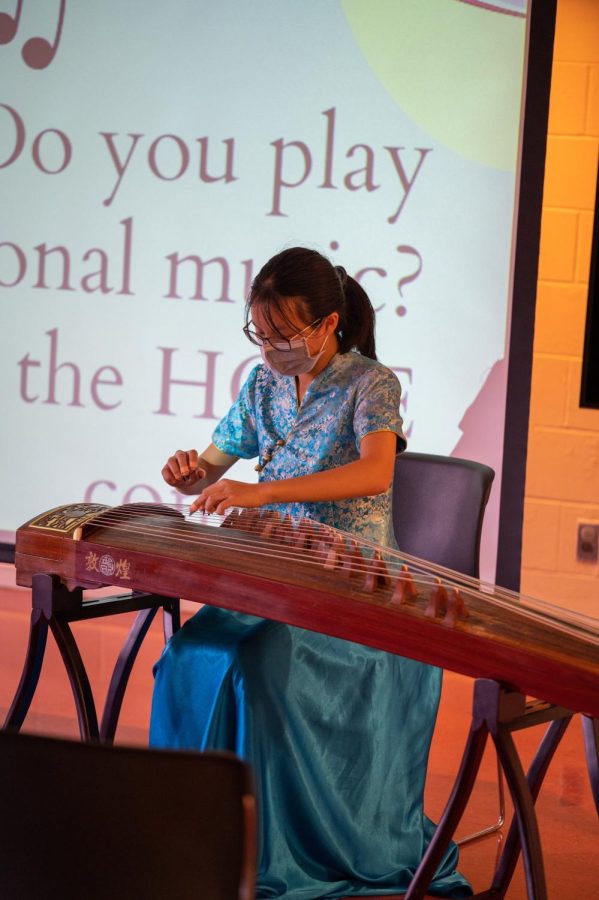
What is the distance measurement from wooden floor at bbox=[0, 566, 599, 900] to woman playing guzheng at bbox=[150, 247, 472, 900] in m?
0.20

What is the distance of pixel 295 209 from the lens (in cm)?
353

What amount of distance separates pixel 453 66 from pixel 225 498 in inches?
80.4

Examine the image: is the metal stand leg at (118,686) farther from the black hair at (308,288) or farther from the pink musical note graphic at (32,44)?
the pink musical note graphic at (32,44)

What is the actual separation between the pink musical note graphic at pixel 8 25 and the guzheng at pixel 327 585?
94.9 inches

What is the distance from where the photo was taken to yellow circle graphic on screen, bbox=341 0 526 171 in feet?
10.7

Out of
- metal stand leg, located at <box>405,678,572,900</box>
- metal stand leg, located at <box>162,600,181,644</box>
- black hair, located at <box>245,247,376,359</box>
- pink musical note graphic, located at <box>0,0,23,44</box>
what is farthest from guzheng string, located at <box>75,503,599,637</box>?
pink musical note graphic, located at <box>0,0,23,44</box>

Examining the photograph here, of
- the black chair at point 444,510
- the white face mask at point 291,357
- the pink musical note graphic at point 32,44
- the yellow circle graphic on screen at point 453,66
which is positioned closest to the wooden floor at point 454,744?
the black chair at point 444,510

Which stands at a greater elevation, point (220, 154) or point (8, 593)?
point (220, 154)

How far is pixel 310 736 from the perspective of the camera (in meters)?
1.89

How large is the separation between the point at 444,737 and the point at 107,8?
2.56 meters

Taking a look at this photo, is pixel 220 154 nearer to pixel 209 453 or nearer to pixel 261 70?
pixel 261 70

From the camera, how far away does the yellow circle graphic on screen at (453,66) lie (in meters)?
3.26

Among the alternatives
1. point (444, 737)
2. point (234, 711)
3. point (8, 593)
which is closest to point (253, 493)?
point (234, 711)

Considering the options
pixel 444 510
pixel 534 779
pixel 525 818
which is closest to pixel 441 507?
pixel 444 510
